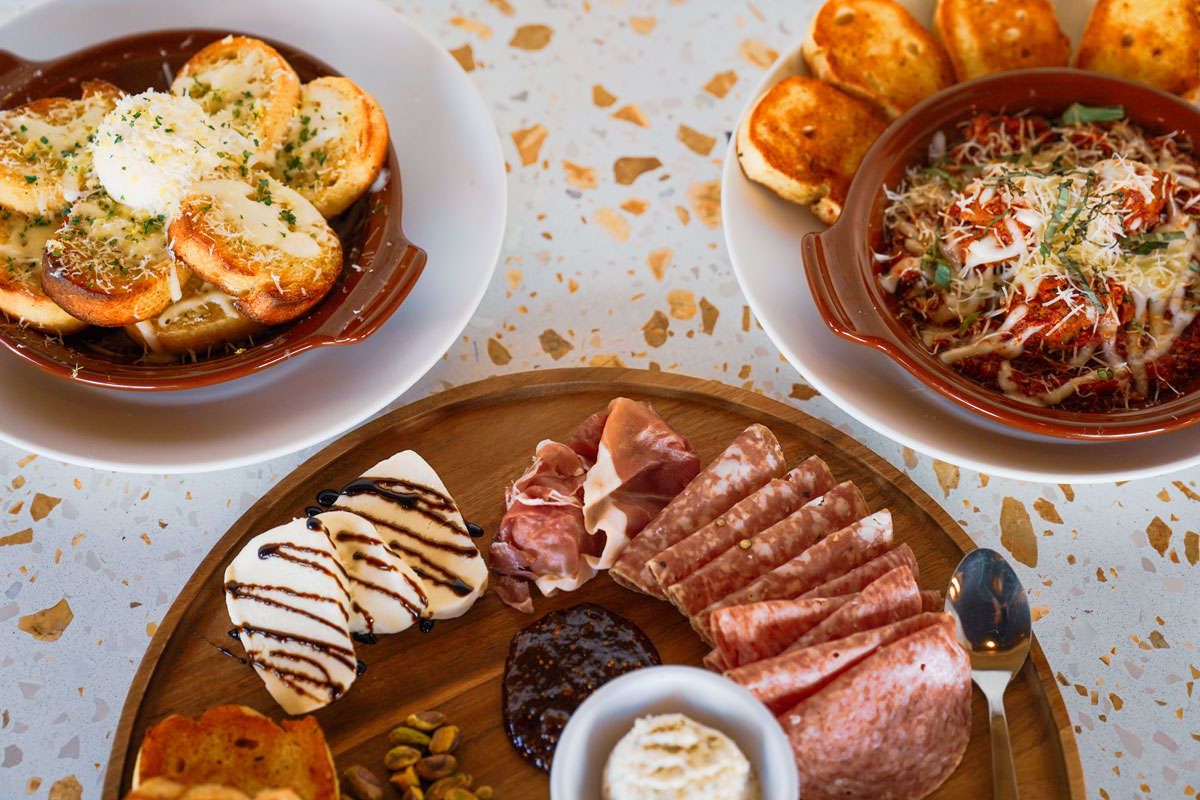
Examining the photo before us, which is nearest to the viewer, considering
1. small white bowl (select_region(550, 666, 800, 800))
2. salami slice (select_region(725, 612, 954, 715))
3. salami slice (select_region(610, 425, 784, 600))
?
small white bowl (select_region(550, 666, 800, 800))

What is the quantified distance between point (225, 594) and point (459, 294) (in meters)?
0.70

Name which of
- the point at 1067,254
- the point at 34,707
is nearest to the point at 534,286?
the point at 1067,254

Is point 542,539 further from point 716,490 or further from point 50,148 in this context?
point 50,148

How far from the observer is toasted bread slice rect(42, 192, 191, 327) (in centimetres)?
153

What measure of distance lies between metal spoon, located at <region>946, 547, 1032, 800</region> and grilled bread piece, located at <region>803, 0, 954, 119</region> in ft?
3.15

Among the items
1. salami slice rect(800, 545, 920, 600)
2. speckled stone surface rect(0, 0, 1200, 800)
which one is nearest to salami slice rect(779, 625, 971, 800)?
salami slice rect(800, 545, 920, 600)

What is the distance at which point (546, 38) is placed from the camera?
2324 mm

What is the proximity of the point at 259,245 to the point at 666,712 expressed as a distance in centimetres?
104

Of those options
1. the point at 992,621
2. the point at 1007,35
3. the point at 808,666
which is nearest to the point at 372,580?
the point at 808,666

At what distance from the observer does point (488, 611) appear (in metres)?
1.65

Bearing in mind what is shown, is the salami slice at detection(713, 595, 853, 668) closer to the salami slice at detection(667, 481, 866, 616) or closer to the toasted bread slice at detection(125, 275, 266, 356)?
the salami slice at detection(667, 481, 866, 616)

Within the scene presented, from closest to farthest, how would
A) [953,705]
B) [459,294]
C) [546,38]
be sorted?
[953,705] → [459,294] → [546,38]

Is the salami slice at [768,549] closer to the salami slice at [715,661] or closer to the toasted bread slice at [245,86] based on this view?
the salami slice at [715,661]

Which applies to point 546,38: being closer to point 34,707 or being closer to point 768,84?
point 768,84
